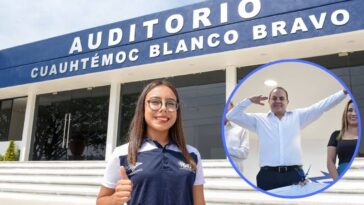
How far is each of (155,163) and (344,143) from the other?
778 mm

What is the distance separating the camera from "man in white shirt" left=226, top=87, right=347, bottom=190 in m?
1.40

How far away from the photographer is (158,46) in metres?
8.52

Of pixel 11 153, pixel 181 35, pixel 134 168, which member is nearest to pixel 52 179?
pixel 181 35

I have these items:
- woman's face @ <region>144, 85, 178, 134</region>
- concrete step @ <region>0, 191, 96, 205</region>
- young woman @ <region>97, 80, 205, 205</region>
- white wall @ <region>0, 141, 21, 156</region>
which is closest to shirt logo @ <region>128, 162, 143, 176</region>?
young woman @ <region>97, 80, 205, 205</region>

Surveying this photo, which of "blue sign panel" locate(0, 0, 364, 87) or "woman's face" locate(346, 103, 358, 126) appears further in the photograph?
"blue sign panel" locate(0, 0, 364, 87)

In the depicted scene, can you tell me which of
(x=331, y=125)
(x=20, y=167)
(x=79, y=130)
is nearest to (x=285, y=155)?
(x=331, y=125)

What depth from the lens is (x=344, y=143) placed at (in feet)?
4.41

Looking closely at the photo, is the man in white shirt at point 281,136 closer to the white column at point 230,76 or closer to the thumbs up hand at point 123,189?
the thumbs up hand at point 123,189

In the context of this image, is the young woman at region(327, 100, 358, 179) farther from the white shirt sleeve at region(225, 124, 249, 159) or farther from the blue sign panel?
the blue sign panel

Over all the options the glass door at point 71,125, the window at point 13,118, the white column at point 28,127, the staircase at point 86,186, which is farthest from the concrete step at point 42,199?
the window at point 13,118

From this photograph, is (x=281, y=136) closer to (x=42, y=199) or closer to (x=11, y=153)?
(x=42, y=199)

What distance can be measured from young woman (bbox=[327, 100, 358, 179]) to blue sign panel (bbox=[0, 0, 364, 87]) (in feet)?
18.6

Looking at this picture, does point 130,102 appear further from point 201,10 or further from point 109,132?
point 201,10

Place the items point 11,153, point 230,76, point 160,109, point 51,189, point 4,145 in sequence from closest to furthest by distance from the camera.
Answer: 1. point 160,109
2. point 51,189
3. point 230,76
4. point 11,153
5. point 4,145
